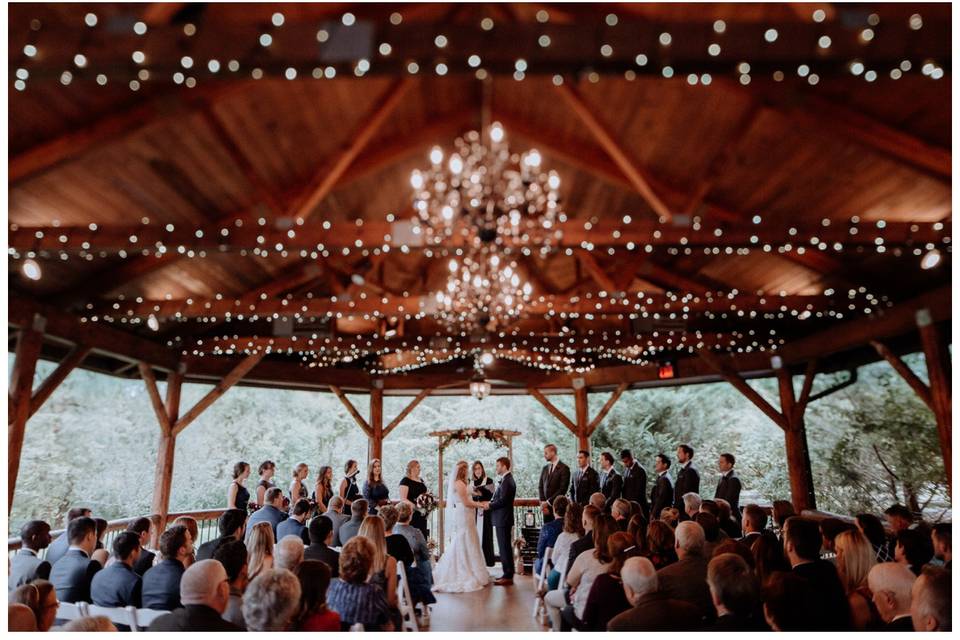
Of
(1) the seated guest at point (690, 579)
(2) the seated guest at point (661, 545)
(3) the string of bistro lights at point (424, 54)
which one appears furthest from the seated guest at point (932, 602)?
(3) the string of bistro lights at point (424, 54)

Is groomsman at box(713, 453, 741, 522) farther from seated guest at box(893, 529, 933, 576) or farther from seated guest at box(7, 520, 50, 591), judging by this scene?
seated guest at box(7, 520, 50, 591)

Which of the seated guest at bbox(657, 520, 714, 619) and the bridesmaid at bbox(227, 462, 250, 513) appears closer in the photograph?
the seated guest at bbox(657, 520, 714, 619)

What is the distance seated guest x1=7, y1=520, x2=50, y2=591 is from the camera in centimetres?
369

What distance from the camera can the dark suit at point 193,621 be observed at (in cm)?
257

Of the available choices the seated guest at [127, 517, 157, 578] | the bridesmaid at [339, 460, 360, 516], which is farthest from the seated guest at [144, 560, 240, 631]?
the bridesmaid at [339, 460, 360, 516]

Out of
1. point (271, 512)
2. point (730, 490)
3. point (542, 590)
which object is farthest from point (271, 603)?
point (730, 490)

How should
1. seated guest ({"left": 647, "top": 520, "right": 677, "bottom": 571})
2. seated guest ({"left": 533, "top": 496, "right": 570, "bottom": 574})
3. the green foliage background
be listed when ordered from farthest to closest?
the green foliage background, seated guest ({"left": 533, "top": 496, "right": 570, "bottom": 574}), seated guest ({"left": 647, "top": 520, "right": 677, "bottom": 571})

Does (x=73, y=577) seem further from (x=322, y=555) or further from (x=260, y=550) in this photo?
(x=322, y=555)

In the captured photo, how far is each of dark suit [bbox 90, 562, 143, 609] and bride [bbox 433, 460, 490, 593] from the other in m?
4.04

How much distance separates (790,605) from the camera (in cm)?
253

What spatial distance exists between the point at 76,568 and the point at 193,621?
1.72 metres

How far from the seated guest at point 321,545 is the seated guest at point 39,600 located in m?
1.54

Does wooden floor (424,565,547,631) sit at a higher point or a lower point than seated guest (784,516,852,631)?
lower

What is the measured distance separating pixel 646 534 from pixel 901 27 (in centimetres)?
324
